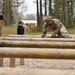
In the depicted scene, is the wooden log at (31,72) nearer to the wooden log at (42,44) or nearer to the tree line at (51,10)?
the wooden log at (42,44)

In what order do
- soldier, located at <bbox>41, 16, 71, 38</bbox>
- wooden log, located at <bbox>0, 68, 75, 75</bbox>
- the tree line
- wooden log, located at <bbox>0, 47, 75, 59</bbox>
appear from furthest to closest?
the tree line → soldier, located at <bbox>41, 16, 71, 38</bbox> → wooden log, located at <bbox>0, 47, 75, 59</bbox> → wooden log, located at <bbox>0, 68, 75, 75</bbox>

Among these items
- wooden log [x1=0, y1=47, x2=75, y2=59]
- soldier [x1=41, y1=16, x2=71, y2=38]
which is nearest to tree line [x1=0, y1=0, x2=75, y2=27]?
soldier [x1=41, y1=16, x2=71, y2=38]

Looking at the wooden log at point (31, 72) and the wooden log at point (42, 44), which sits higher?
the wooden log at point (31, 72)

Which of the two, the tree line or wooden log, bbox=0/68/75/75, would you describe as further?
the tree line

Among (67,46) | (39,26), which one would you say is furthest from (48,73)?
(39,26)

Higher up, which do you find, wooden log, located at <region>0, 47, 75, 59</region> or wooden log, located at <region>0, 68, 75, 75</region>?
wooden log, located at <region>0, 47, 75, 59</region>

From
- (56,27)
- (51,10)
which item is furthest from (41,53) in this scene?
(51,10)

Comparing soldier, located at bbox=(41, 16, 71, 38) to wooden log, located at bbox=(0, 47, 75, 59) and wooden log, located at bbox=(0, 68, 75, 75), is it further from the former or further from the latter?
wooden log, located at bbox=(0, 68, 75, 75)

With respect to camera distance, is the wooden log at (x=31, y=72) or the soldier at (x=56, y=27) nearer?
the wooden log at (x=31, y=72)

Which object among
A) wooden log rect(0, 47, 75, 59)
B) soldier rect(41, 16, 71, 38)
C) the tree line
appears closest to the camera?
wooden log rect(0, 47, 75, 59)

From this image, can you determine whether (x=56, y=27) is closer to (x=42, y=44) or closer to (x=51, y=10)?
(x=42, y=44)

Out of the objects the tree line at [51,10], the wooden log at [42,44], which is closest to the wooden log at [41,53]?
the wooden log at [42,44]

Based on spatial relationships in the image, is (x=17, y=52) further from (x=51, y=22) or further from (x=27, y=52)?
(x=51, y=22)

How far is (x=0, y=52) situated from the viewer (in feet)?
12.0
